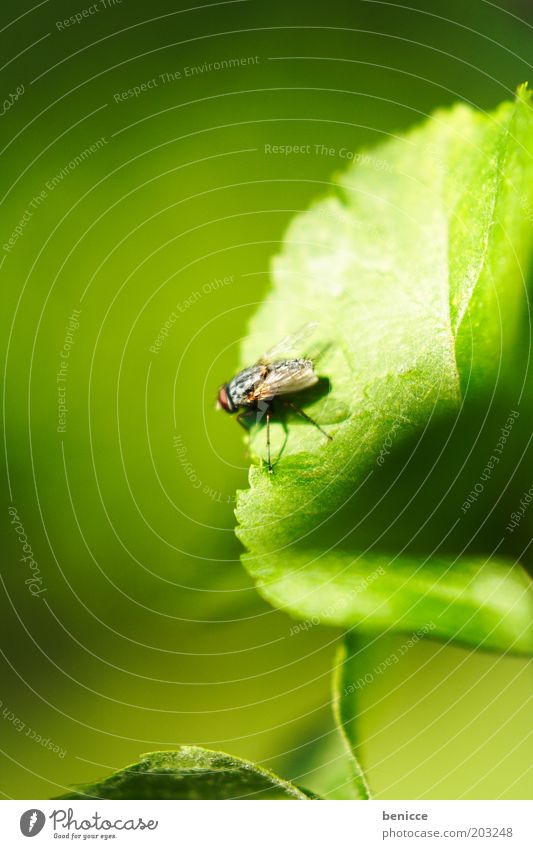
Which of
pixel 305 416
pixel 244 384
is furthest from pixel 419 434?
pixel 244 384

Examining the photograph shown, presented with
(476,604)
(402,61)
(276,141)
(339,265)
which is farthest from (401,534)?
(402,61)

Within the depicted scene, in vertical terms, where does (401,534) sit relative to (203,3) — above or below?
below

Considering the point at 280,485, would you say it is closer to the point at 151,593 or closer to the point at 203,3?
the point at 151,593

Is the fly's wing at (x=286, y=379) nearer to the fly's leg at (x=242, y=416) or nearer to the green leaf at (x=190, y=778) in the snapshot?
the fly's leg at (x=242, y=416)

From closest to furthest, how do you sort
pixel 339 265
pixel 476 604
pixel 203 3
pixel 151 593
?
pixel 476 604 → pixel 339 265 → pixel 151 593 → pixel 203 3

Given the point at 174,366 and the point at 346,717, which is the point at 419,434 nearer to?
the point at 346,717
